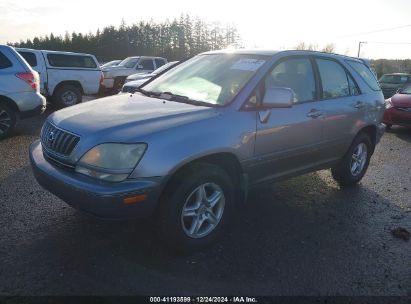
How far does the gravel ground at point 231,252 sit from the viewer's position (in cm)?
290

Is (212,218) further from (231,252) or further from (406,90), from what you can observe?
(406,90)

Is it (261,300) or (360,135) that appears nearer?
(261,300)

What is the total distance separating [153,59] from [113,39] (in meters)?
53.0

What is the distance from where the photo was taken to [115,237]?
3.55m

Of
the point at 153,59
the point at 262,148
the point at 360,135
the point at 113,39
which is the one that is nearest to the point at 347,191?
the point at 360,135

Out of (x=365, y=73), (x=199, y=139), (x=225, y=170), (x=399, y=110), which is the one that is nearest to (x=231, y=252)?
(x=225, y=170)

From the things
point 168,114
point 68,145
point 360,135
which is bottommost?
point 360,135

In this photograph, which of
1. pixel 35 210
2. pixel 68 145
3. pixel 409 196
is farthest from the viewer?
pixel 409 196

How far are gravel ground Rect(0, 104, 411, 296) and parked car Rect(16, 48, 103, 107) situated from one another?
7.52 meters

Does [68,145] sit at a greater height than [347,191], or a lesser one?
greater

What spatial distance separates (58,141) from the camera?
126 inches

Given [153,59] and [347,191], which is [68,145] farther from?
[153,59]

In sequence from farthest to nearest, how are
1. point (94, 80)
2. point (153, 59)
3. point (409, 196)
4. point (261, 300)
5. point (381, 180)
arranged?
point (153, 59) → point (94, 80) → point (381, 180) → point (409, 196) → point (261, 300)

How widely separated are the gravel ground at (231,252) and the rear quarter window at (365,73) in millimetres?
1672
